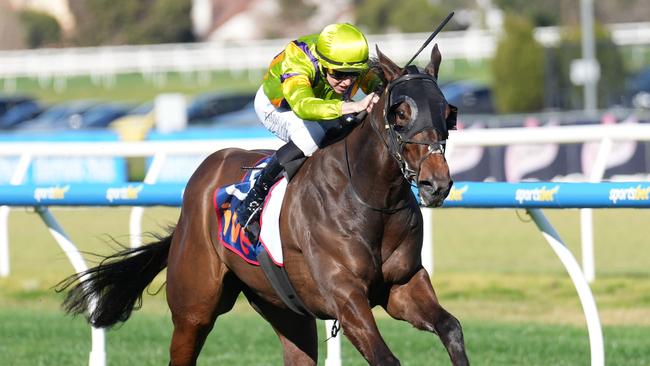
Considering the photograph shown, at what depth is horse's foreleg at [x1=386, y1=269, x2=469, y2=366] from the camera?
4344 millimetres

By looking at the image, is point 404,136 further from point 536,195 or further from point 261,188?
point 536,195

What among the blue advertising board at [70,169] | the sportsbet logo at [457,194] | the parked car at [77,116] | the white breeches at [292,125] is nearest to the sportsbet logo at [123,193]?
the white breeches at [292,125]

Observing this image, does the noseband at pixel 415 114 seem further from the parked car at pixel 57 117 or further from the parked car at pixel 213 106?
the parked car at pixel 57 117

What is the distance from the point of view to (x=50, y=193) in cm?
691

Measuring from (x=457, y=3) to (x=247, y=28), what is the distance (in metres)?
12.3

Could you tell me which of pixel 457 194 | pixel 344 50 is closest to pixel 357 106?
pixel 344 50

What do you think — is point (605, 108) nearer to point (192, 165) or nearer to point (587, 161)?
point (587, 161)

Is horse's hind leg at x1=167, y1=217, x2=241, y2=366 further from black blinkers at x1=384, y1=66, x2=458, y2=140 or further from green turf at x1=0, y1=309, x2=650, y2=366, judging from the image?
black blinkers at x1=384, y1=66, x2=458, y2=140

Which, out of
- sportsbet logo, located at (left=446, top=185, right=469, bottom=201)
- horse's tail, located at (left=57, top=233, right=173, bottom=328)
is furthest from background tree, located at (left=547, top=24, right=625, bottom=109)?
horse's tail, located at (left=57, top=233, right=173, bottom=328)

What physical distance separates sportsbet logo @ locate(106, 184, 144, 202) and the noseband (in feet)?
8.58

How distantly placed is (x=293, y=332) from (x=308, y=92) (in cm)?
125

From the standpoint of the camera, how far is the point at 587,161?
1475cm

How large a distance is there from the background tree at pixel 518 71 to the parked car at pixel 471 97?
0.44 metres

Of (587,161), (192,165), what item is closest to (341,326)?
(192,165)
